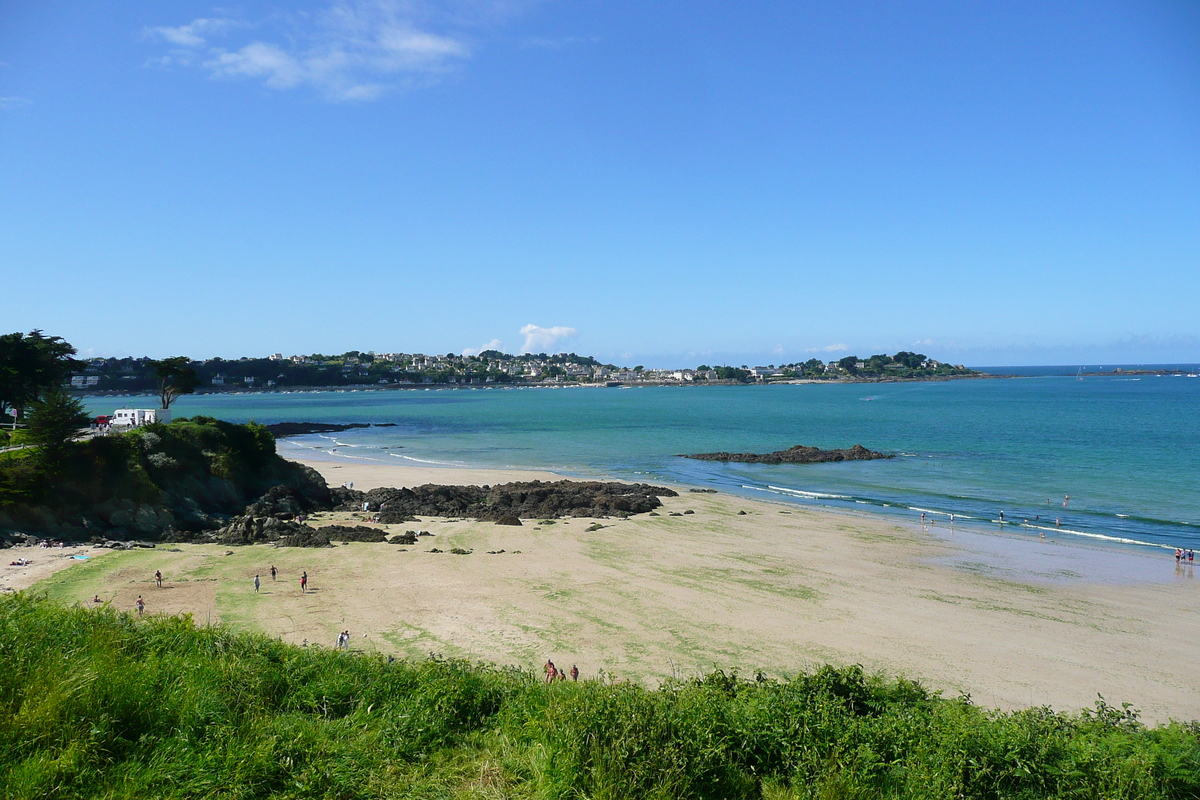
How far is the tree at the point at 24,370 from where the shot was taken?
39.6 m

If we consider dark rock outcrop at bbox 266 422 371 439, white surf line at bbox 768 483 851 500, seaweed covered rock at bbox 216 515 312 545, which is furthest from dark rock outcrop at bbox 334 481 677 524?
dark rock outcrop at bbox 266 422 371 439

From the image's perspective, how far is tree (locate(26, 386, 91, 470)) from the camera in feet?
89.5

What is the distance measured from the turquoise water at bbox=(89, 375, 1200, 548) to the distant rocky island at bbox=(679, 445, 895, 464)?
204 cm

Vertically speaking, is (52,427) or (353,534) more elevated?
(52,427)

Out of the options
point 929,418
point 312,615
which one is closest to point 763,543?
point 312,615

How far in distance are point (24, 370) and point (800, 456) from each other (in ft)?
182

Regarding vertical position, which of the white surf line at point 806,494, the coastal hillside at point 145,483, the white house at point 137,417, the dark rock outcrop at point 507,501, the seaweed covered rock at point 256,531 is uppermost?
the white house at point 137,417

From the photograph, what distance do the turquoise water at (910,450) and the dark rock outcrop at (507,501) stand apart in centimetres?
894

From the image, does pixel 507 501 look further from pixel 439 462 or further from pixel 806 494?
pixel 439 462

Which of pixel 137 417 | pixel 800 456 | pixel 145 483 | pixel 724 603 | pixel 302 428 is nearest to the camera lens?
pixel 724 603

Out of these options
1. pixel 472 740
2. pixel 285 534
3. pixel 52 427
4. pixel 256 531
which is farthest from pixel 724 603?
pixel 52 427

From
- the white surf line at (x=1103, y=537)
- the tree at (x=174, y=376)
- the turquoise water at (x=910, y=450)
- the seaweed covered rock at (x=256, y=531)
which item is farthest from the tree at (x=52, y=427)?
the white surf line at (x=1103, y=537)

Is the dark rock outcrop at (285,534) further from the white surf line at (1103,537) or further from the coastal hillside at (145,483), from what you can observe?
the white surf line at (1103,537)

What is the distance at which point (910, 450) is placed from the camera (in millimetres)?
61156
